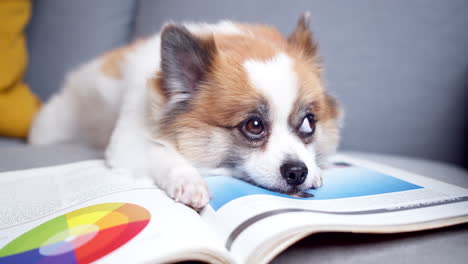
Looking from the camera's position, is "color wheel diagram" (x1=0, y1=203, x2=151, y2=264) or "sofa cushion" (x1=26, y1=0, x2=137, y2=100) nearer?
"color wheel diagram" (x1=0, y1=203, x2=151, y2=264)

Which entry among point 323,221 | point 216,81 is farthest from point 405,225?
point 216,81

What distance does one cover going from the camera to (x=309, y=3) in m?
1.82

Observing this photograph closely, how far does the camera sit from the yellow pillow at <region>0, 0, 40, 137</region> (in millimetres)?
1917

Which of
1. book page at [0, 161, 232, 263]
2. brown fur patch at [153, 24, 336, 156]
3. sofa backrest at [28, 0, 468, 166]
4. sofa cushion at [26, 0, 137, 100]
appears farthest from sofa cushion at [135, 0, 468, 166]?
book page at [0, 161, 232, 263]

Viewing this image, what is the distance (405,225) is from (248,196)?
1.17 ft

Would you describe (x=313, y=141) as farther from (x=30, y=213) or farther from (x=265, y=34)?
(x=30, y=213)

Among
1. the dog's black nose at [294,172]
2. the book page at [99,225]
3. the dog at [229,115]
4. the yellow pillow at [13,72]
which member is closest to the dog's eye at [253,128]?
the dog at [229,115]

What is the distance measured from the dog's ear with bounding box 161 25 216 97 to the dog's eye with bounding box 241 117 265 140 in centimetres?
24

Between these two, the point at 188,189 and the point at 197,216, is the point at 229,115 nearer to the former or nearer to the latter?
the point at 188,189

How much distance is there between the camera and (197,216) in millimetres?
829

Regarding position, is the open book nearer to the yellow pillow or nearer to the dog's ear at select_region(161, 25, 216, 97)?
the dog's ear at select_region(161, 25, 216, 97)

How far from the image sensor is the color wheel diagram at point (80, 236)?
27.3 inches

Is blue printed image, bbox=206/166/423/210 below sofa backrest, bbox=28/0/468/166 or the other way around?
below

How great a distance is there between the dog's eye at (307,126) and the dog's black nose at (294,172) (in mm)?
195
